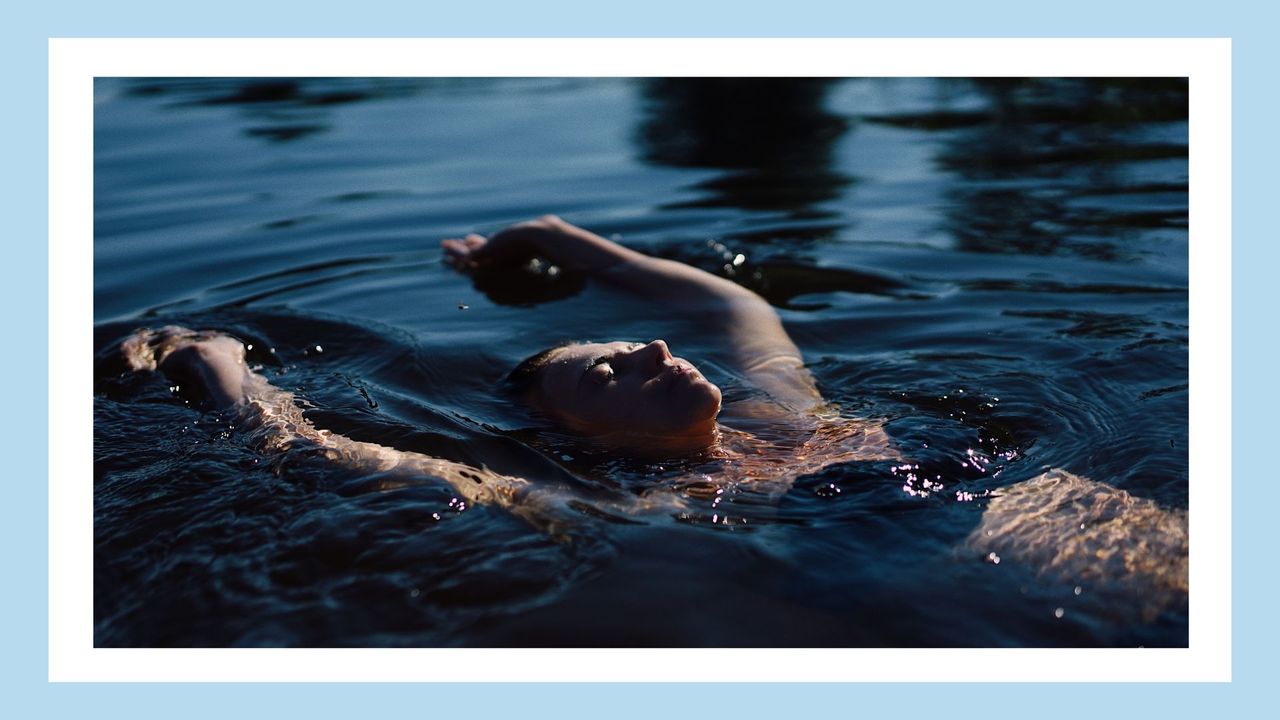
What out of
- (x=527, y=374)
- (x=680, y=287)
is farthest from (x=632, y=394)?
(x=680, y=287)

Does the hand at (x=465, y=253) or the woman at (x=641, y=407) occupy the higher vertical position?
the hand at (x=465, y=253)

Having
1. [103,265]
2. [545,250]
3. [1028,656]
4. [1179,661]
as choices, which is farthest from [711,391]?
[103,265]

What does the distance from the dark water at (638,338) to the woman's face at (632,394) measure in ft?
0.57

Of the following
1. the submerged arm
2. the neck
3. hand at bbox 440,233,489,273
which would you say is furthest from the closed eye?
hand at bbox 440,233,489,273

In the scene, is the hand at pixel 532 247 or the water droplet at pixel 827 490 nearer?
the water droplet at pixel 827 490

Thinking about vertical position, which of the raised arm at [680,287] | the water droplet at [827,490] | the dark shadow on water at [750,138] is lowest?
the water droplet at [827,490]

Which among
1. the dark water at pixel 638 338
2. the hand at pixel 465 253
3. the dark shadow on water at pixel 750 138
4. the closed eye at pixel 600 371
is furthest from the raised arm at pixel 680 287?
the dark shadow on water at pixel 750 138

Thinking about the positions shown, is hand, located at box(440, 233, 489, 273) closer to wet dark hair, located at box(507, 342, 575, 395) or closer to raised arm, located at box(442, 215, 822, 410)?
raised arm, located at box(442, 215, 822, 410)

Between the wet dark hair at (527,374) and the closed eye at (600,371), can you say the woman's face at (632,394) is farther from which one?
the wet dark hair at (527,374)

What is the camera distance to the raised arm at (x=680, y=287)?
5.20 metres

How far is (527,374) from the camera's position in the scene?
4906 mm

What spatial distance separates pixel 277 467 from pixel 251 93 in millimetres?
10972

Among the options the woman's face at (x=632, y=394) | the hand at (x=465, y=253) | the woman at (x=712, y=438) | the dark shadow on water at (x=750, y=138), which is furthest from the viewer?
the dark shadow on water at (x=750, y=138)

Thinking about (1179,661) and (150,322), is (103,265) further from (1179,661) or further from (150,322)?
(1179,661)
